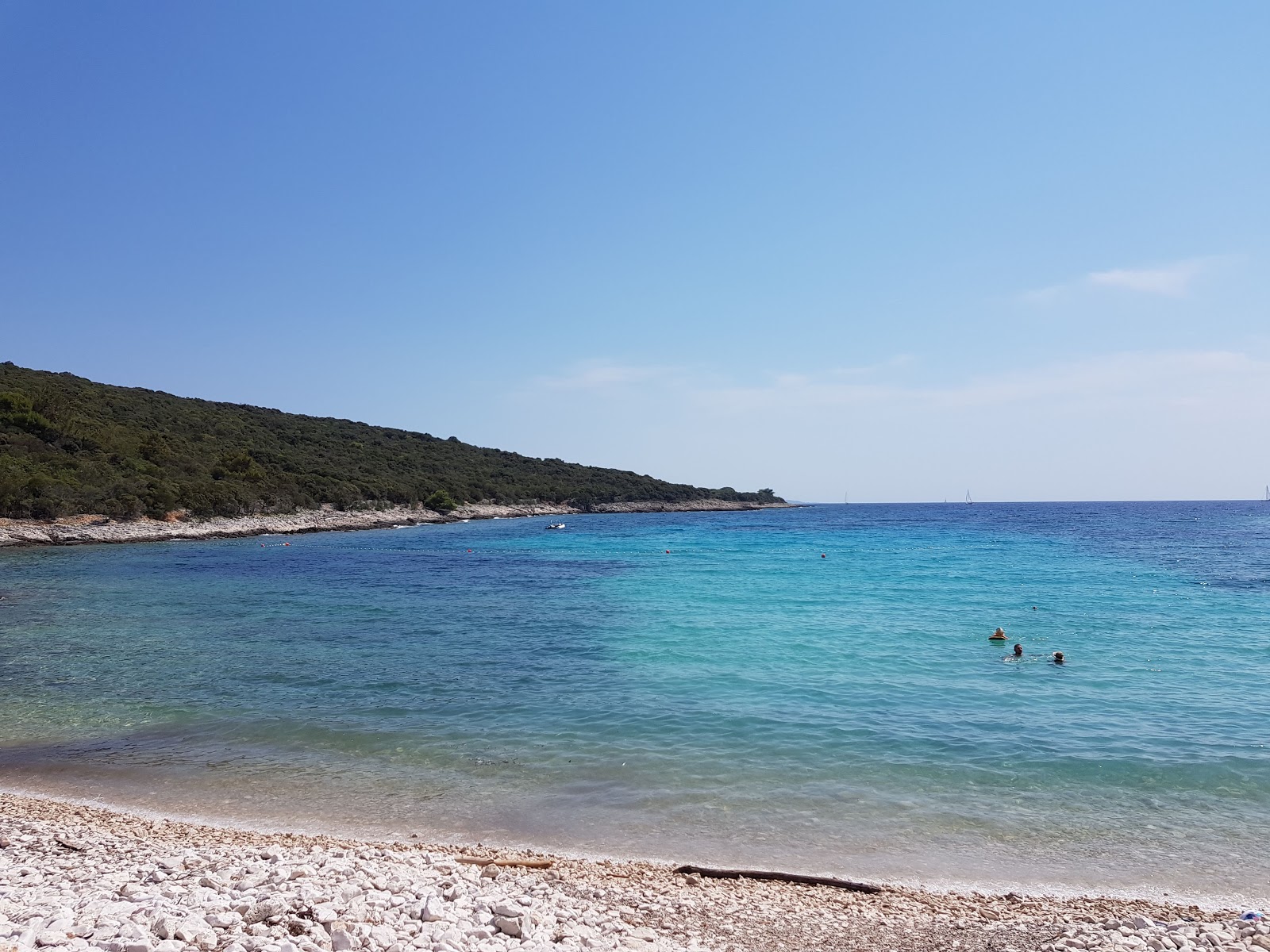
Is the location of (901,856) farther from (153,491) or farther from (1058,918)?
(153,491)

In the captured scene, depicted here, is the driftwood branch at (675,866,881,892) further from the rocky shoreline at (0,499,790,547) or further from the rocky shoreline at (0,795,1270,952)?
the rocky shoreline at (0,499,790,547)

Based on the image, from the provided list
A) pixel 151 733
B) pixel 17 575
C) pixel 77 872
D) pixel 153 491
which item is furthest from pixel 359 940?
pixel 153 491

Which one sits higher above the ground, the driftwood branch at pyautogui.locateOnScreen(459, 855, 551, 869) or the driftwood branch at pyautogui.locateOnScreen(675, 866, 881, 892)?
the driftwood branch at pyautogui.locateOnScreen(459, 855, 551, 869)

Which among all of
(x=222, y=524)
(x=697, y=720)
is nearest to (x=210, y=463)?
(x=222, y=524)

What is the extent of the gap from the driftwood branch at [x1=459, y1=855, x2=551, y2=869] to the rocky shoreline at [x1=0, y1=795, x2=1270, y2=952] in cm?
2

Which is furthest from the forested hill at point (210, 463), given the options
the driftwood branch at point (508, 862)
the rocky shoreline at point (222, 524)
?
the driftwood branch at point (508, 862)

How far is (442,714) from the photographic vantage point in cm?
1248

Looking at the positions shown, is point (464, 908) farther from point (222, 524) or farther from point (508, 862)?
point (222, 524)

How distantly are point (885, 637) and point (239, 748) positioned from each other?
14.4m

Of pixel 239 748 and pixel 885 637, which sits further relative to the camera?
pixel 885 637

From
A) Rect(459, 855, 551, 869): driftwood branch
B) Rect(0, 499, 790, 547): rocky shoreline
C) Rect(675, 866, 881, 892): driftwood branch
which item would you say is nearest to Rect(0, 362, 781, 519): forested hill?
Rect(0, 499, 790, 547): rocky shoreline

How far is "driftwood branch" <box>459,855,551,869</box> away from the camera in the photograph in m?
6.85

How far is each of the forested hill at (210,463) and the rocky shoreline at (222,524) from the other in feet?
3.70

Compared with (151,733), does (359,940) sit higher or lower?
higher
